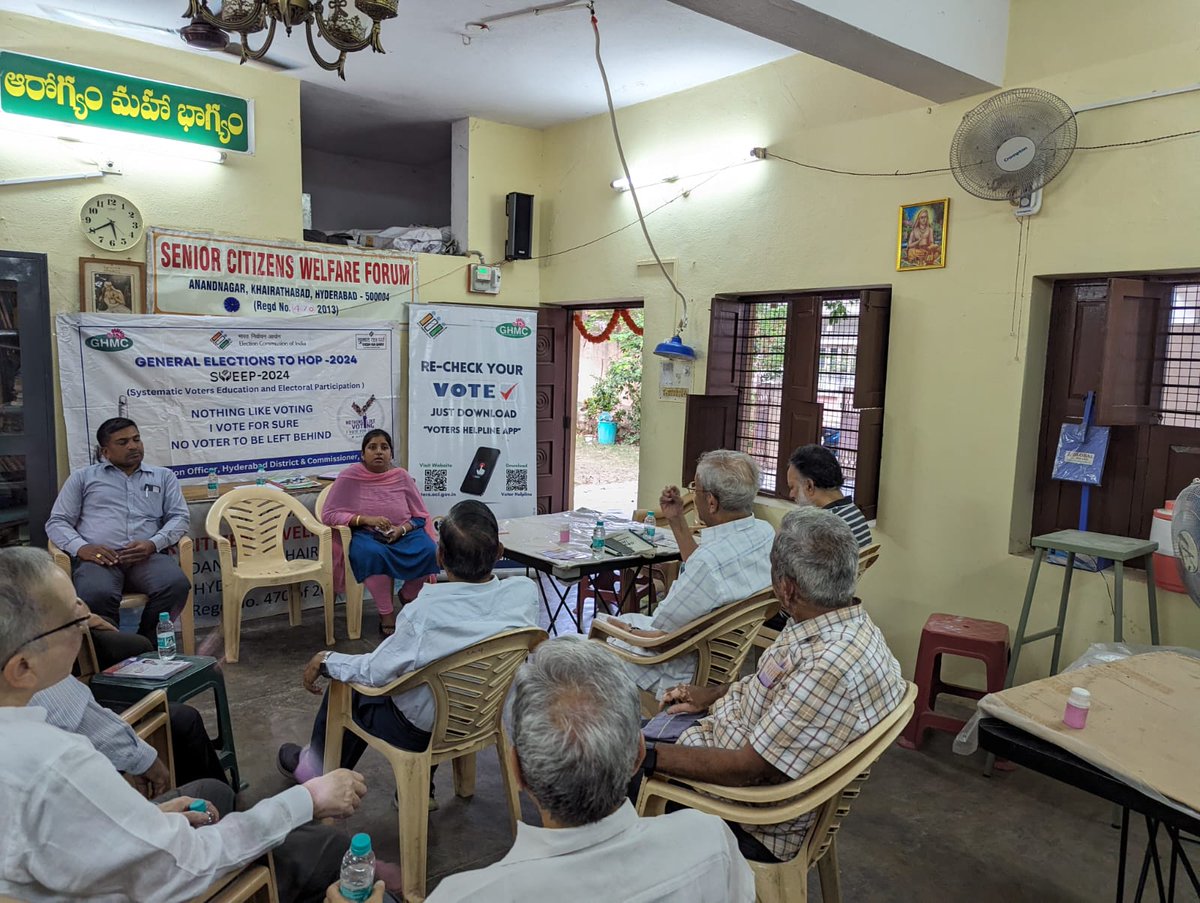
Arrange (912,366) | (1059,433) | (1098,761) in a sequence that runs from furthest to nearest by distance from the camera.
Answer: (912,366) < (1059,433) < (1098,761)

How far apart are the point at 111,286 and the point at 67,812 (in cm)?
404

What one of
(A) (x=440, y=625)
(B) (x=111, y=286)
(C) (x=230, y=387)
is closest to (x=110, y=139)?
(B) (x=111, y=286)

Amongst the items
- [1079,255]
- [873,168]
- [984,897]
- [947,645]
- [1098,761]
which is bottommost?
[984,897]

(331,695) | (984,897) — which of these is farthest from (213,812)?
(984,897)

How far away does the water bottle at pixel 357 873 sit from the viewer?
1.39m

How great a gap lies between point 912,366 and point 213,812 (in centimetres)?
352

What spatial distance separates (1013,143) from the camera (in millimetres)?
3477

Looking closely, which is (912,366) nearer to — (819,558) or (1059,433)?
(1059,433)

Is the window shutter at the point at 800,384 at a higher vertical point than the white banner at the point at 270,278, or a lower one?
lower

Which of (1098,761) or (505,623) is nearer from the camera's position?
(1098,761)

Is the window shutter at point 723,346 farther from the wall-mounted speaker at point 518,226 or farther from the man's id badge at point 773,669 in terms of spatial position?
the man's id badge at point 773,669

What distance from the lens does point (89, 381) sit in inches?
172

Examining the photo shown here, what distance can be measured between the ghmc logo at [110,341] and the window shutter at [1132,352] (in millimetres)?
4780

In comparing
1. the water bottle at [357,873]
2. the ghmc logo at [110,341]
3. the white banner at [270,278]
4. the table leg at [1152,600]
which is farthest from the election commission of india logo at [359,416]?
the table leg at [1152,600]
